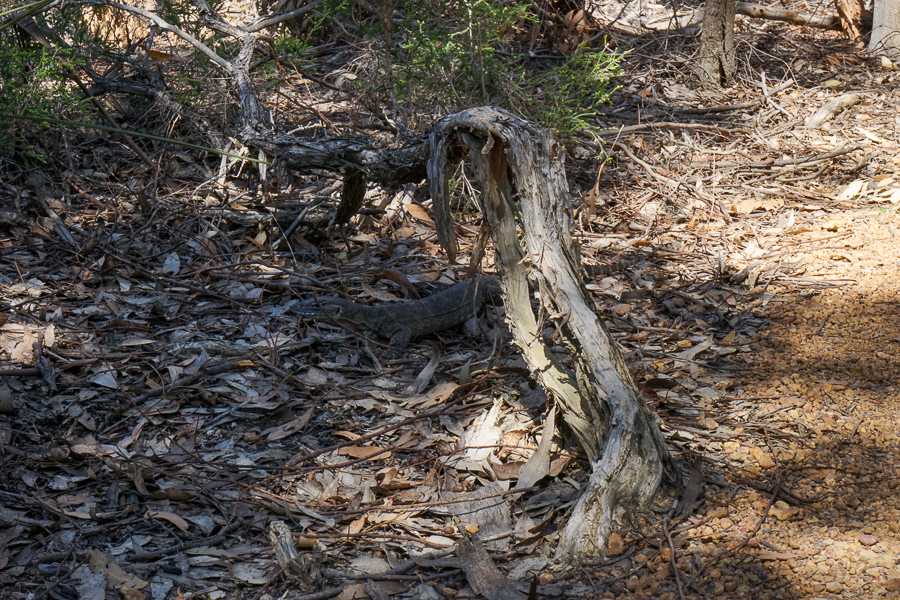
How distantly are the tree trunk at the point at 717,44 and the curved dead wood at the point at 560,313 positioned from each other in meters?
5.77

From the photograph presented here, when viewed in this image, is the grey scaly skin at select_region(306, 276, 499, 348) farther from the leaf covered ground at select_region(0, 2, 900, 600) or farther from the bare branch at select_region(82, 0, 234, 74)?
the bare branch at select_region(82, 0, 234, 74)

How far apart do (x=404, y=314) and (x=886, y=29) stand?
25.5 feet

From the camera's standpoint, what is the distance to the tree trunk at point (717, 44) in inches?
316

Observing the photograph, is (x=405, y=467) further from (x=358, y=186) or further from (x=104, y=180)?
(x=104, y=180)

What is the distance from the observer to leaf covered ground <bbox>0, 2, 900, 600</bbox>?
2.91 m

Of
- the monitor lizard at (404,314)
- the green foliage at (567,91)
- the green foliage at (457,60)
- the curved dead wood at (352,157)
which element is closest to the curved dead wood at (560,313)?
the curved dead wood at (352,157)

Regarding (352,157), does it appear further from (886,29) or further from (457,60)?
(886,29)

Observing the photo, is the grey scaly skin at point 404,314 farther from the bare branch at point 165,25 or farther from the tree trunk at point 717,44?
the tree trunk at point 717,44

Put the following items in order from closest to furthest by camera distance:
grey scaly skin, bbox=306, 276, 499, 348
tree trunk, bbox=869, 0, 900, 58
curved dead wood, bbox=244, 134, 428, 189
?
curved dead wood, bbox=244, 134, 428, 189 → grey scaly skin, bbox=306, 276, 499, 348 → tree trunk, bbox=869, 0, 900, 58

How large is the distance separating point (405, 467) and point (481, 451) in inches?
15.5

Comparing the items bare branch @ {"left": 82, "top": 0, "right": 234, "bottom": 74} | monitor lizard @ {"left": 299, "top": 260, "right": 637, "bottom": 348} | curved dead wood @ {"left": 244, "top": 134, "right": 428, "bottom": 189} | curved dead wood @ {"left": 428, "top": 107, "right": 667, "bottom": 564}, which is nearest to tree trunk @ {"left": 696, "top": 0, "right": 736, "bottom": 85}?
monitor lizard @ {"left": 299, "top": 260, "right": 637, "bottom": 348}

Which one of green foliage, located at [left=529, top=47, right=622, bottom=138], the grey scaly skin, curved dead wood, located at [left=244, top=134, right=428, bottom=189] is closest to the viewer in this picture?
curved dead wood, located at [left=244, top=134, right=428, bottom=189]

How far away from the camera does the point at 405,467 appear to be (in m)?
3.68

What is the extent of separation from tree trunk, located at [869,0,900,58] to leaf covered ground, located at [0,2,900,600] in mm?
2567
